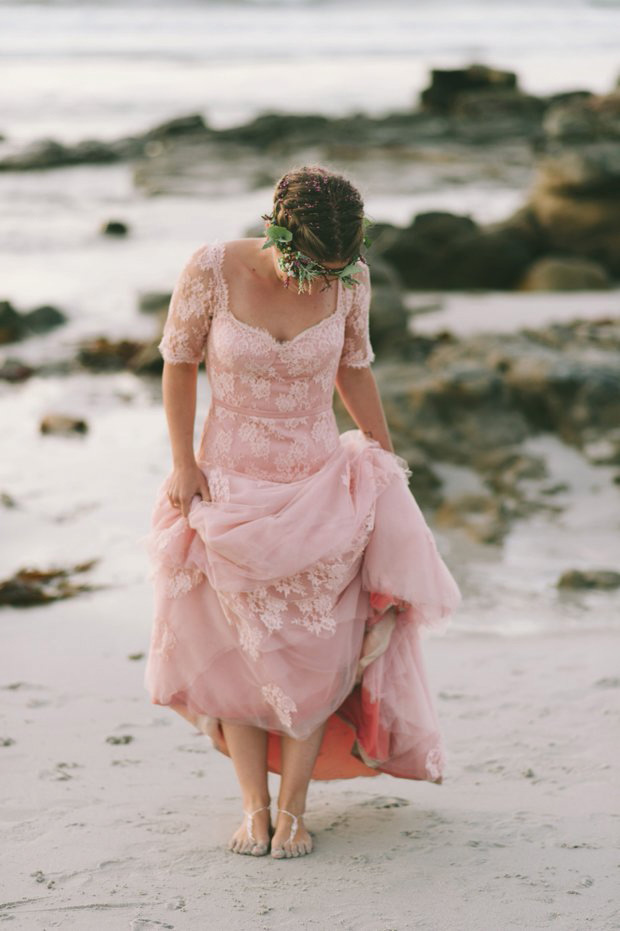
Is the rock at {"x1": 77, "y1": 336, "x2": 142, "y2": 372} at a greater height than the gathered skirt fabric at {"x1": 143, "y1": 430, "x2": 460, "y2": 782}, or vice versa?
the gathered skirt fabric at {"x1": 143, "y1": 430, "x2": 460, "y2": 782}

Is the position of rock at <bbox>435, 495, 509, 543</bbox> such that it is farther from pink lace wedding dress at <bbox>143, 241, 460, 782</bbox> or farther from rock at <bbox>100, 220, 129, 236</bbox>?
rock at <bbox>100, 220, 129, 236</bbox>

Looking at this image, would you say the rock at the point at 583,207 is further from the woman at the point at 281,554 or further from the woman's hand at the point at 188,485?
the woman's hand at the point at 188,485

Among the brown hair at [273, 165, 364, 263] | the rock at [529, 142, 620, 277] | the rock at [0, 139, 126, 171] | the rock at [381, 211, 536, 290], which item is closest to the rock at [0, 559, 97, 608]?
the brown hair at [273, 165, 364, 263]

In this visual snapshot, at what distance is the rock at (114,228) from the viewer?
50.3 ft

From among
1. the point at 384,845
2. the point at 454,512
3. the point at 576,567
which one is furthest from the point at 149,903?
the point at 454,512

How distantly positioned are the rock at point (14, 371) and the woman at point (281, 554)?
6384 millimetres

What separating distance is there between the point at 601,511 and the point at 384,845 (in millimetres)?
4130

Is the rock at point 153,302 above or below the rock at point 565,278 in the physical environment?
below

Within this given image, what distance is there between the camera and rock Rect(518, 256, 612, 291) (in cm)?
1248

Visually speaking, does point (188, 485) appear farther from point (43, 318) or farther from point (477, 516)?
point (43, 318)

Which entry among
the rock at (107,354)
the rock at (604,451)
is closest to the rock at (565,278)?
the rock at (107,354)

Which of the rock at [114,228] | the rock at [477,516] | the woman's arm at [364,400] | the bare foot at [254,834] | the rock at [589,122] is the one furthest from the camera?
the rock at [589,122]

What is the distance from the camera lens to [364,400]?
3.82 meters

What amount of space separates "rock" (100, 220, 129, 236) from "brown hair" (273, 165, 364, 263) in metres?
12.5
